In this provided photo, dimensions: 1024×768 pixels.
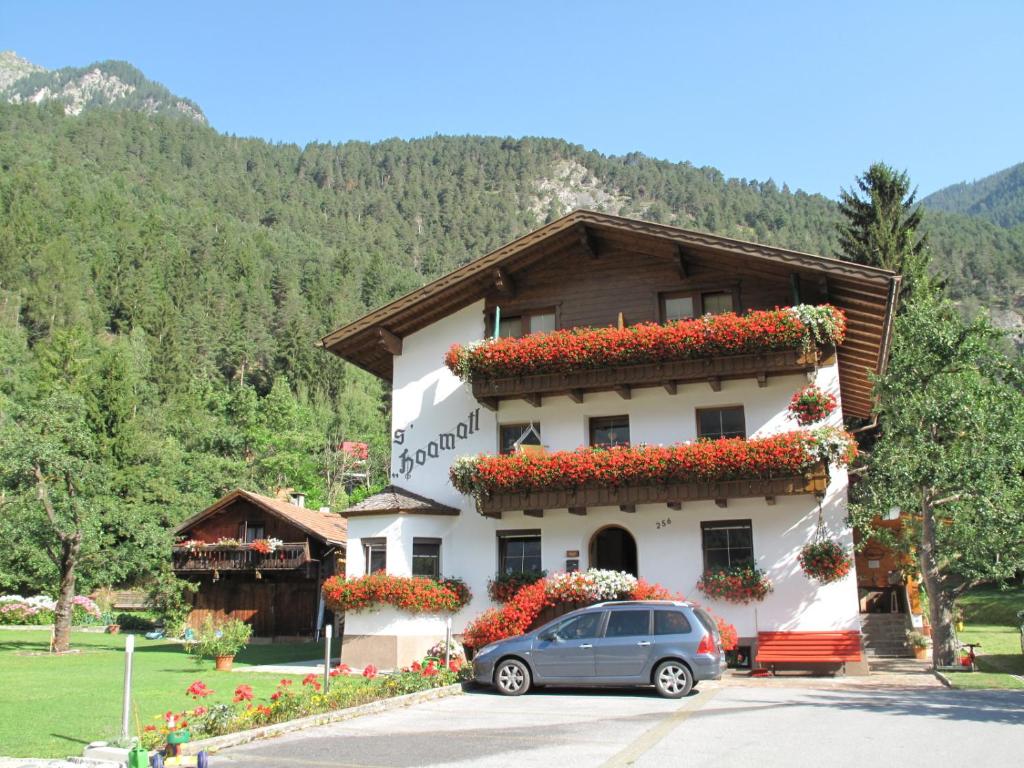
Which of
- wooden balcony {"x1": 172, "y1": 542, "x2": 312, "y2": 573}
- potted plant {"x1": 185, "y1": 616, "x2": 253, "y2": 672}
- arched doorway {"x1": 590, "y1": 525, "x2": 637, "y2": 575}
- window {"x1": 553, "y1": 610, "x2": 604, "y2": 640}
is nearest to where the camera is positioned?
window {"x1": 553, "y1": 610, "x2": 604, "y2": 640}

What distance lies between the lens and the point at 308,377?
94312 millimetres

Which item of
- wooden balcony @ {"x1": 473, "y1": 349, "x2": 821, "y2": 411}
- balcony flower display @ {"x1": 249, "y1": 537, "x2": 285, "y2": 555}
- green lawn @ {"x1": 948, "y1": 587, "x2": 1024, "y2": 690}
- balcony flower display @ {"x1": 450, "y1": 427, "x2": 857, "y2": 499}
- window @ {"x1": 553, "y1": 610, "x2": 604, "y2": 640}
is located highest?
wooden balcony @ {"x1": 473, "y1": 349, "x2": 821, "y2": 411}

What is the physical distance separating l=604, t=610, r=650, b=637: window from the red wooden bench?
620 centimetres

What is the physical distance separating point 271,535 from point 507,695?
23.1 m

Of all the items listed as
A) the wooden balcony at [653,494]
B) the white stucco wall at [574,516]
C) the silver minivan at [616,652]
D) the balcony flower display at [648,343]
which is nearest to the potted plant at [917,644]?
the white stucco wall at [574,516]

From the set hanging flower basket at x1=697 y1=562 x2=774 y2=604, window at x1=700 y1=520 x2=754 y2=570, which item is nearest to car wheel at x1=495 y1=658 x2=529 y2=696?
hanging flower basket at x1=697 y1=562 x2=774 y2=604

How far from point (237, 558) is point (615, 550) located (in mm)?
17717

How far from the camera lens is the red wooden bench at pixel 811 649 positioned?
19.8 m

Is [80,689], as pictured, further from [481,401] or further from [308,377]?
[308,377]

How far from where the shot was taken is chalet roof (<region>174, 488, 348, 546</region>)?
35.2 m

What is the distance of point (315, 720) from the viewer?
41.2ft

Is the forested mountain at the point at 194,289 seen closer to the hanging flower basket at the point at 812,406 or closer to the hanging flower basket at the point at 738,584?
the hanging flower basket at the point at 738,584

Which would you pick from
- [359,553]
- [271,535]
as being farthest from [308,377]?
[359,553]

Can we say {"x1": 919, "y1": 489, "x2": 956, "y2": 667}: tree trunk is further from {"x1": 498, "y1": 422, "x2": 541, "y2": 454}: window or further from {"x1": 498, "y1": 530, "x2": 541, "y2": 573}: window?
{"x1": 498, "y1": 422, "x2": 541, "y2": 454}: window
